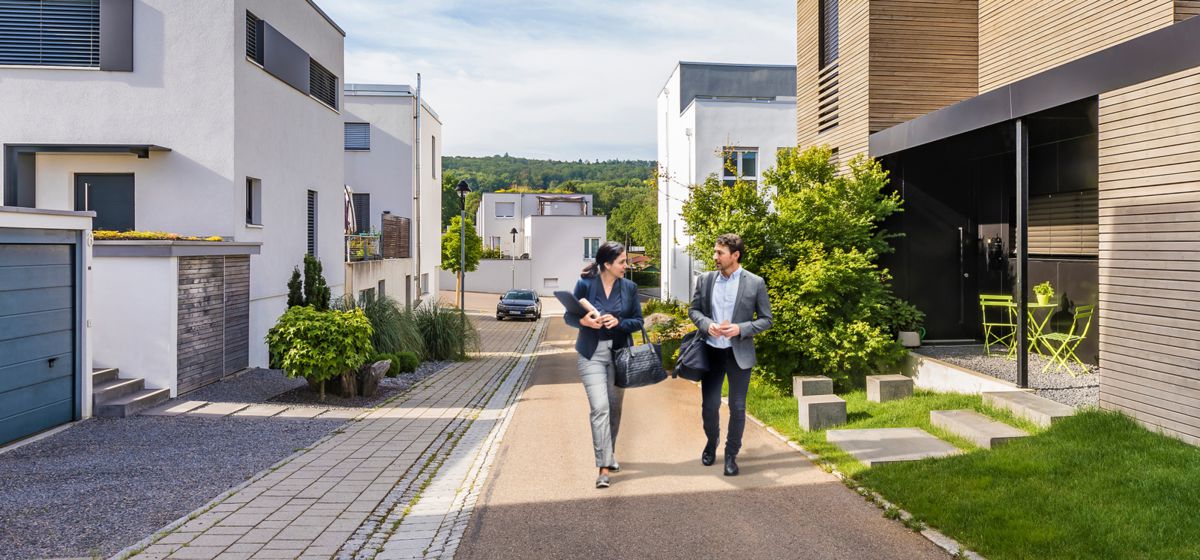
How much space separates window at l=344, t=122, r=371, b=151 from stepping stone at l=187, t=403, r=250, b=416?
70.9 feet

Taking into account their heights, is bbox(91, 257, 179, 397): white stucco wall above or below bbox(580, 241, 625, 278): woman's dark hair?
below

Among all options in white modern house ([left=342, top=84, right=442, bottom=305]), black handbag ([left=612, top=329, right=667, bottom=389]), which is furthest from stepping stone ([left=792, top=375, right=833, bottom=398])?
white modern house ([left=342, top=84, right=442, bottom=305])

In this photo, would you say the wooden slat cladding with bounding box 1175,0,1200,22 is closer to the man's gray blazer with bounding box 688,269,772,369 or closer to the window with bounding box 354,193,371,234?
the man's gray blazer with bounding box 688,269,772,369

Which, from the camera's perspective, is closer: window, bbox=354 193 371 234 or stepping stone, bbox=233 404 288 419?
stepping stone, bbox=233 404 288 419

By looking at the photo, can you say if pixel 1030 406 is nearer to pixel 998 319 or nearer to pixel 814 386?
pixel 814 386

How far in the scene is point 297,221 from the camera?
54.9 feet

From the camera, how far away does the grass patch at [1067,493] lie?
432 cm

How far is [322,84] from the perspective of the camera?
19.0 m

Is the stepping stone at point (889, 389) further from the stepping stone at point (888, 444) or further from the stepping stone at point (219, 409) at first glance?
the stepping stone at point (219, 409)

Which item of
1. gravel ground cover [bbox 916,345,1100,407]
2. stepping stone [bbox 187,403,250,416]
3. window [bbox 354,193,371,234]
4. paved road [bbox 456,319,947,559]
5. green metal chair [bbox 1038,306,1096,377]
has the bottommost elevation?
stepping stone [bbox 187,403,250,416]

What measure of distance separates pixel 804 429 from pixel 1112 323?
9.28ft

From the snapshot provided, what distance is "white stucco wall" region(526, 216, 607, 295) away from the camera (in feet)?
181

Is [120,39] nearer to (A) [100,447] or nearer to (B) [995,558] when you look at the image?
(A) [100,447]

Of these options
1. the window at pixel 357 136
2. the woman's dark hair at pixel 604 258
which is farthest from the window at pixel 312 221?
the woman's dark hair at pixel 604 258
